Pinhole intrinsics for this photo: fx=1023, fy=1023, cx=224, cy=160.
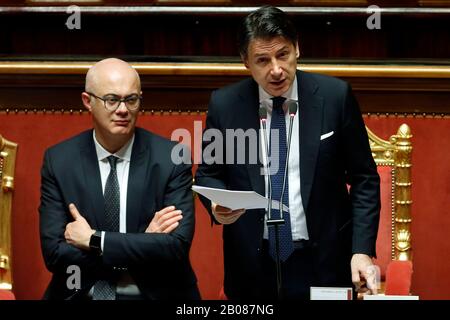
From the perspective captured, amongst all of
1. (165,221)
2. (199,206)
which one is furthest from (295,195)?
(199,206)

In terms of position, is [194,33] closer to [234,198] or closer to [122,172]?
[122,172]

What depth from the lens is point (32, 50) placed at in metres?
2.84

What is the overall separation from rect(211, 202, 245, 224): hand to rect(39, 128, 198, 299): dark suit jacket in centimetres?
20

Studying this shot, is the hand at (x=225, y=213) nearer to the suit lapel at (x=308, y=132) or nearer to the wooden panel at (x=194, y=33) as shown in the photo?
the suit lapel at (x=308, y=132)

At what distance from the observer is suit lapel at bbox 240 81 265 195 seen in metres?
1.98

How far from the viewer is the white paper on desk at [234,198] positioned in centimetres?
172

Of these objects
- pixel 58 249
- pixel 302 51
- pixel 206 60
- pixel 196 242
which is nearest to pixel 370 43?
pixel 302 51

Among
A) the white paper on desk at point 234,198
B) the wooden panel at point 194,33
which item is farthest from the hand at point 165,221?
the wooden panel at point 194,33

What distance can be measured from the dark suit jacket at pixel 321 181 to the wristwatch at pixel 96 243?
0.22 m

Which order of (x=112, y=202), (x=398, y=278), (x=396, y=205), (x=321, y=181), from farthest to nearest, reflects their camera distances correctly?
(x=396, y=205) → (x=398, y=278) → (x=112, y=202) → (x=321, y=181)

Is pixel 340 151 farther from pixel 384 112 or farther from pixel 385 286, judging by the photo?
pixel 384 112

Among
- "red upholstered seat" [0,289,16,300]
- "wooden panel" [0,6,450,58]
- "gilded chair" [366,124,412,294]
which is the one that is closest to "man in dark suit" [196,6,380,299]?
"gilded chair" [366,124,412,294]

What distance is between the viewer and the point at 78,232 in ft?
6.68

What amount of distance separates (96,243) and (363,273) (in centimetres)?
53
